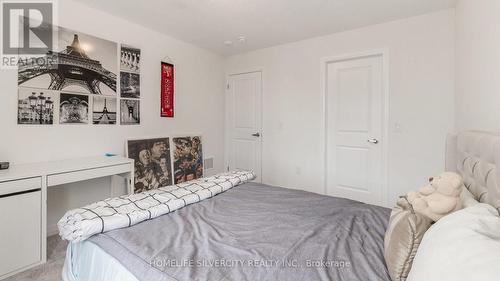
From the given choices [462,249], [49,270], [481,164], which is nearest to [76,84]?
[49,270]

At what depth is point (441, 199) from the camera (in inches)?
36.7

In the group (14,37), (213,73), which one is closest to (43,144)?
(14,37)

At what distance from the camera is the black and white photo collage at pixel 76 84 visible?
7.38 feet

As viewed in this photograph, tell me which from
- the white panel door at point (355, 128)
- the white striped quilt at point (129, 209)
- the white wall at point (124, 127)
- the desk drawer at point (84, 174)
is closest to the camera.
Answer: the white striped quilt at point (129, 209)

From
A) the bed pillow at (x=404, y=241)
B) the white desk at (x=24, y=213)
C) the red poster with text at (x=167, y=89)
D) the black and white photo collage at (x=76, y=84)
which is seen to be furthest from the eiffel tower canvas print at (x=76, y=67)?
the bed pillow at (x=404, y=241)

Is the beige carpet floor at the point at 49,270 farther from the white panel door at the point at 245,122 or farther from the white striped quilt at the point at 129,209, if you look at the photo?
the white panel door at the point at 245,122

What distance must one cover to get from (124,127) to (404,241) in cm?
307

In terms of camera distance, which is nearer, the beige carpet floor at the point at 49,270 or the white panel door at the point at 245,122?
the beige carpet floor at the point at 49,270

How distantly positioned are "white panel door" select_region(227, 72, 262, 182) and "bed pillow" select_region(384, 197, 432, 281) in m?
3.18

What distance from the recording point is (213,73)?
4219mm

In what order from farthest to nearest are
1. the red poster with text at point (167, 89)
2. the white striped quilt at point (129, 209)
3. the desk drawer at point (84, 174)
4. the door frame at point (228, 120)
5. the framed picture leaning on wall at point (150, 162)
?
1. the door frame at point (228, 120)
2. the red poster with text at point (167, 89)
3. the framed picture leaning on wall at point (150, 162)
4. the desk drawer at point (84, 174)
5. the white striped quilt at point (129, 209)

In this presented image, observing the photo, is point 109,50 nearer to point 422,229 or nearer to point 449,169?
point 422,229

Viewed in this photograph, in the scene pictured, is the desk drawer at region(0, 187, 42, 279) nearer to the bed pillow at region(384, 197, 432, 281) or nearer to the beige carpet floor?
the beige carpet floor

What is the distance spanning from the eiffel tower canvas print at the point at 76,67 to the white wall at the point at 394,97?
7.57ft
